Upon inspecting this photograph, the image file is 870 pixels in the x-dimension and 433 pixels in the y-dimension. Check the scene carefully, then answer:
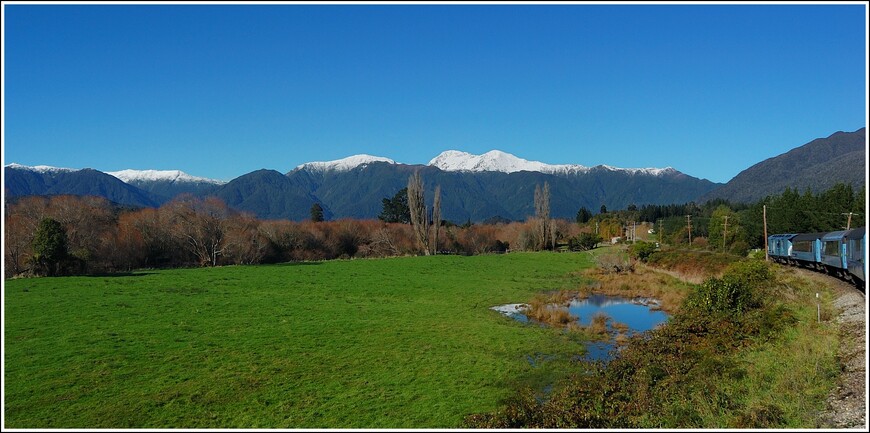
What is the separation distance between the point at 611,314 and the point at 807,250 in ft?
59.5

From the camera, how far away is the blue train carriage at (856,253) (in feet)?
70.7

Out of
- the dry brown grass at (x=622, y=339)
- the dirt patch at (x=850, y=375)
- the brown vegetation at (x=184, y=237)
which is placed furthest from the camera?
the brown vegetation at (x=184, y=237)

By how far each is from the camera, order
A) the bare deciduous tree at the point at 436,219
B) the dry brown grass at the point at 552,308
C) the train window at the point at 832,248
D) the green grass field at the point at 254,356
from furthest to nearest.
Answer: the bare deciduous tree at the point at 436,219, the train window at the point at 832,248, the dry brown grass at the point at 552,308, the green grass field at the point at 254,356

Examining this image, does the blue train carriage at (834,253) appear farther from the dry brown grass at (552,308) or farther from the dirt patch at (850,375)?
the dry brown grass at (552,308)

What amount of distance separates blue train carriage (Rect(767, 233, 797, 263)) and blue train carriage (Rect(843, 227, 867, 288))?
17575 millimetres

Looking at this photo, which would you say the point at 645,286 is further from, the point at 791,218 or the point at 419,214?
the point at 419,214

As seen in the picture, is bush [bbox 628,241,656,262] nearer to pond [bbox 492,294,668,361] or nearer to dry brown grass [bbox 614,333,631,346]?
pond [bbox 492,294,668,361]

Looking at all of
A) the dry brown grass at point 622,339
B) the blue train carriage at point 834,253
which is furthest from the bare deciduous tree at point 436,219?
the dry brown grass at point 622,339

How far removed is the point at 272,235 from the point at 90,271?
1987 cm

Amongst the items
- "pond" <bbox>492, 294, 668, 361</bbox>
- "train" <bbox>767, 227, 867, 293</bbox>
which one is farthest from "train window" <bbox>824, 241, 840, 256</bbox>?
"pond" <bbox>492, 294, 668, 361</bbox>

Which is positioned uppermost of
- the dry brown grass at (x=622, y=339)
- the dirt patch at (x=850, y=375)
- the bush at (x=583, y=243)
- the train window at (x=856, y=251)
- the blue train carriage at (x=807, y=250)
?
the train window at (x=856, y=251)

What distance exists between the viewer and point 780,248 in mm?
44719

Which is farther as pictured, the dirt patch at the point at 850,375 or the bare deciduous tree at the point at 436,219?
the bare deciduous tree at the point at 436,219

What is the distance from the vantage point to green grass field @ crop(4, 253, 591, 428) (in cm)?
1167
